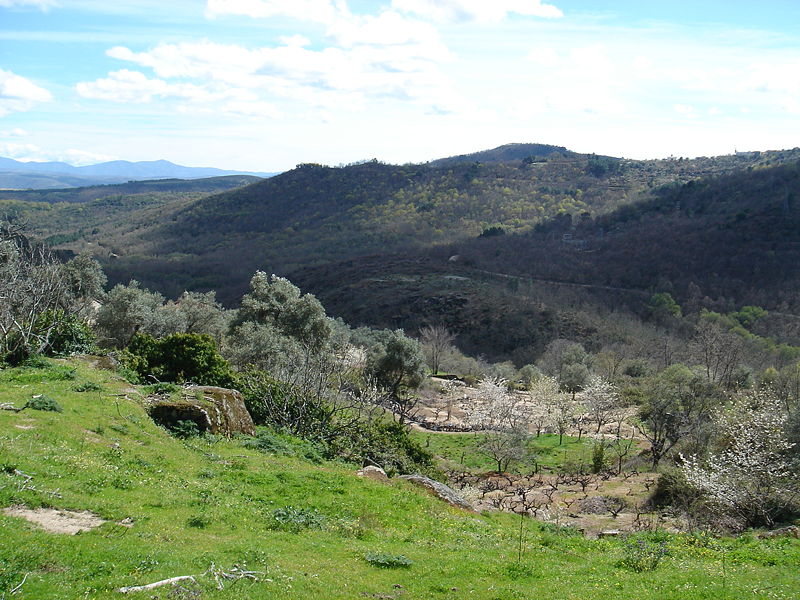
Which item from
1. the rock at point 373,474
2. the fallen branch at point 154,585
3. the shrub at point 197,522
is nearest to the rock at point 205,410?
the rock at point 373,474

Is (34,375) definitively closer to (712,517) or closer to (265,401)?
(265,401)

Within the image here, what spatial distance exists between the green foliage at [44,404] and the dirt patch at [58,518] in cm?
490

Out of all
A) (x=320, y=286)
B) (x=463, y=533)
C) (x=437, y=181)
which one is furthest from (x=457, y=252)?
(x=463, y=533)

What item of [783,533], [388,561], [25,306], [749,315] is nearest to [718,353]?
[749,315]

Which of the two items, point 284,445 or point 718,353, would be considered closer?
point 284,445

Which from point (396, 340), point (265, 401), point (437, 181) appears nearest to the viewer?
point (265, 401)

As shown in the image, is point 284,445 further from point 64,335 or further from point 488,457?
point 488,457

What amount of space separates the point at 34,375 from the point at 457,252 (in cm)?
8647

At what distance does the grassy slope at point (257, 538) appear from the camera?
22.7ft

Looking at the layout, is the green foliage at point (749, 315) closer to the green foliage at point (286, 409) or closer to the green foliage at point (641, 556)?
the green foliage at point (286, 409)

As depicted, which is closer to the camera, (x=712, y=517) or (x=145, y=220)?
(x=712, y=517)

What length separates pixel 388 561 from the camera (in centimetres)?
862

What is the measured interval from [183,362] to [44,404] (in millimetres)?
7402

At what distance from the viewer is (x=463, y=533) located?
11.2 meters
